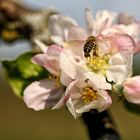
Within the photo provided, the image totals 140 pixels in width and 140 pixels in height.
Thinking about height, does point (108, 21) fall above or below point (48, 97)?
above

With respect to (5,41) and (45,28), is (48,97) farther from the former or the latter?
(5,41)

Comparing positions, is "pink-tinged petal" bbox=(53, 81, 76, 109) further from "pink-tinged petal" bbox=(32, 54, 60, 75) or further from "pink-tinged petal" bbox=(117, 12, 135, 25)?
"pink-tinged petal" bbox=(117, 12, 135, 25)

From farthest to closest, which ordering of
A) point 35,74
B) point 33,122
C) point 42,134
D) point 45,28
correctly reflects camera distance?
point 33,122, point 42,134, point 45,28, point 35,74

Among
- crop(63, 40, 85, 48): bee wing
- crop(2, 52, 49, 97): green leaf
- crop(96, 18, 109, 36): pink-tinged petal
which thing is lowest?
crop(2, 52, 49, 97): green leaf

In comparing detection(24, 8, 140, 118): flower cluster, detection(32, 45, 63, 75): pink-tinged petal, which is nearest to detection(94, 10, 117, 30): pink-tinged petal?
detection(24, 8, 140, 118): flower cluster

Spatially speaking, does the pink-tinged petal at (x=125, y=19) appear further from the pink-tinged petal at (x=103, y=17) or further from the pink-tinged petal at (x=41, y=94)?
the pink-tinged petal at (x=41, y=94)

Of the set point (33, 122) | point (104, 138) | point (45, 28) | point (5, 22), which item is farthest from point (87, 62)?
point (33, 122)

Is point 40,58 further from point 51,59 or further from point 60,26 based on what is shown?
point 60,26
